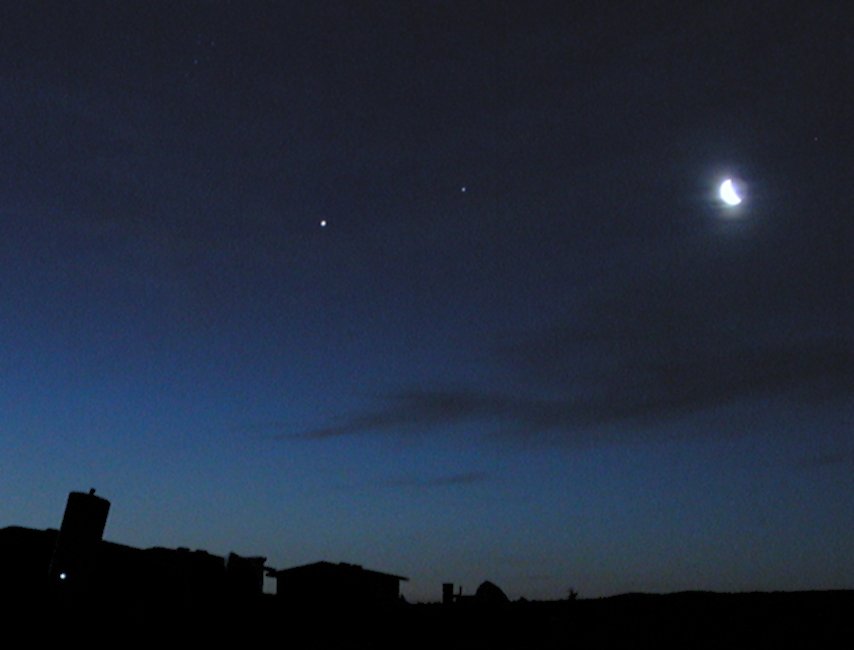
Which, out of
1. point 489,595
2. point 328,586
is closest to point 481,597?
point 489,595

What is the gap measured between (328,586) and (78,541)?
16299 mm

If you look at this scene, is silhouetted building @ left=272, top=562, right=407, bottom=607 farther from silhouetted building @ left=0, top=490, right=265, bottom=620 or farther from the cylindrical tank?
the cylindrical tank

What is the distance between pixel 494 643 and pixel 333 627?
286 inches

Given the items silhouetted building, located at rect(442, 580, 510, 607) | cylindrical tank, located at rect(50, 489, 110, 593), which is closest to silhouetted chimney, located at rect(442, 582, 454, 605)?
silhouetted building, located at rect(442, 580, 510, 607)

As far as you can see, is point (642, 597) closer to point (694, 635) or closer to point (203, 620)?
point (694, 635)

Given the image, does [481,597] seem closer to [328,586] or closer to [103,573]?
Answer: [328,586]

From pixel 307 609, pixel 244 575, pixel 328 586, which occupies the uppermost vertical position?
pixel 328 586

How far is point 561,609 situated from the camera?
3606cm

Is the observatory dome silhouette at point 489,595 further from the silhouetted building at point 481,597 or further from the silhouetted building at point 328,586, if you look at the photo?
the silhouetted building at point 328,586

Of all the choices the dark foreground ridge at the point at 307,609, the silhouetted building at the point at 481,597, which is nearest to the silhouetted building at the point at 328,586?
the dark foreground ridge at the point at 307,609

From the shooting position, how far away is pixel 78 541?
69.9ft

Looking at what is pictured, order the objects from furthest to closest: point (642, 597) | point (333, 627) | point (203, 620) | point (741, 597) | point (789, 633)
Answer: point (642, 597) < point (741, 597) < point (333, 627) < point (789, 633) < point (203, 620)

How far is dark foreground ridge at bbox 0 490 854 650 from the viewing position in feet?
70.3

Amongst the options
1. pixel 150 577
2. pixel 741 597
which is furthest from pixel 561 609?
pixel 150 577
